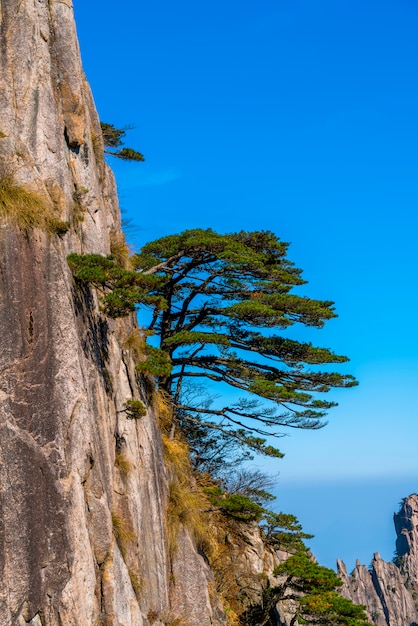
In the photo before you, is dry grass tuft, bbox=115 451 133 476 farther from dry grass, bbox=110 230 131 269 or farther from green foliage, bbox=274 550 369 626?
green foliage, bbox=274 550 369 626

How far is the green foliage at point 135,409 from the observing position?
14448 millimetres

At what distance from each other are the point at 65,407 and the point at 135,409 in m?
3.33

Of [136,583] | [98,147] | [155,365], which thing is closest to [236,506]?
[155,365]

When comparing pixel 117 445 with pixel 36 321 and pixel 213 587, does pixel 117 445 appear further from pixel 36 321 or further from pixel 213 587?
pixel 213 587

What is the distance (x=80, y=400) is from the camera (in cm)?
1178

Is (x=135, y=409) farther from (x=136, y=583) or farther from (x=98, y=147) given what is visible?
(x=98, y=147)

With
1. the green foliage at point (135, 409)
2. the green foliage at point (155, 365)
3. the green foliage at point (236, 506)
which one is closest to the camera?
the green foliage at point (135, 409)

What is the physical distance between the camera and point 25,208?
39.0 ft

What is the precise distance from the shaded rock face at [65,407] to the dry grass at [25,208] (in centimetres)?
15

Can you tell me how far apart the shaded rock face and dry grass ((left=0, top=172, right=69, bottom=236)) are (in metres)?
0.15

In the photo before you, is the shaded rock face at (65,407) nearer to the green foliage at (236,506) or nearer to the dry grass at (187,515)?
the dry grass at (187,515)

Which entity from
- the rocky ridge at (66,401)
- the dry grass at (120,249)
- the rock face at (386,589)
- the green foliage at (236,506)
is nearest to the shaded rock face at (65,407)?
the rocky ridge at (66,401)

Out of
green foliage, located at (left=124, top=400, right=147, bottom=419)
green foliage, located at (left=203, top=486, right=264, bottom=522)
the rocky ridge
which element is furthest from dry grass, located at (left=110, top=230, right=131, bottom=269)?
green foliage, located at (left=203, top=486, right=264, bottom=522)

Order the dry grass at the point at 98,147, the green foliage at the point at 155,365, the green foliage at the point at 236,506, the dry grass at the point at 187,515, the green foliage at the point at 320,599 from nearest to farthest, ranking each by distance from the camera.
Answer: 1. the green foliage at the point at 155,365
2. the dry grass at the point at 98,147
3. the dry grass at the point at 187,515
4. the green foliage at the point at 320,599
5. the green foliage at the point at 236,506
